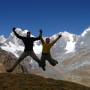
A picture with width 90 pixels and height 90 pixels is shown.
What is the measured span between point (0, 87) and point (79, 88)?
361cm

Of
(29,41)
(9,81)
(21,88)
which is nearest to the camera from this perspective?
(21,88)

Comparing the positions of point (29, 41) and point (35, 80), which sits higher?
point (29, 41)

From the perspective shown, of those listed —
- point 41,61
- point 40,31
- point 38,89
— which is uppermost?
point 40,31

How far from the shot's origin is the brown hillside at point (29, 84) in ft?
54.0

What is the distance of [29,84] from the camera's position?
16953mm

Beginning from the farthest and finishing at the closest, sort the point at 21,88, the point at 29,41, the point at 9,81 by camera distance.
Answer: the point at 29,41 < the point at 9,81 < the point at 21,88

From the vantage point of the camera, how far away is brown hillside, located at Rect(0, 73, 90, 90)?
16.5 meters

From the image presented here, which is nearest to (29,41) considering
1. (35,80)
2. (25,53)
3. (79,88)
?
(25,53)

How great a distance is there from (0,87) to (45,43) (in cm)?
608

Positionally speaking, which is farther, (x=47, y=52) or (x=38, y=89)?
(x=47, y=52)

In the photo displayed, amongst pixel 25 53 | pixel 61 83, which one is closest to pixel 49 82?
pixel 61 83

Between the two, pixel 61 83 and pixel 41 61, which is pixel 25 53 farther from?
pixel 61 83

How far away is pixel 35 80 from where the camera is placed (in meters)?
17.9

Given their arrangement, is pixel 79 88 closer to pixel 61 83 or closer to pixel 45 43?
pixel 61 83
